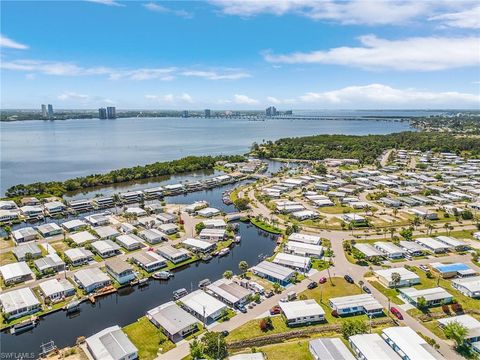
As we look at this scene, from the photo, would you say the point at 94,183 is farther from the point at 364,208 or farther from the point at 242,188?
the point at 364,208

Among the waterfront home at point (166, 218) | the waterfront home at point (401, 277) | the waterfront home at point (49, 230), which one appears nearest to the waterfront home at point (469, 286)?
the waterfront home at point (401, 277)

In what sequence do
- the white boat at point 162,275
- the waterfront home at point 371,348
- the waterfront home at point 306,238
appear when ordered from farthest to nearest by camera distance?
the waterfront home at point 306,238
the white boat at point 162,275
the waterfront home at point 371,348

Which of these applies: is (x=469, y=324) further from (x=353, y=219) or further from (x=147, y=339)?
(x=147, y=339)

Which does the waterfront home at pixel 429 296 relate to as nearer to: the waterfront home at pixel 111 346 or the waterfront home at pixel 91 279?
the waterfront home at pixel 111 346

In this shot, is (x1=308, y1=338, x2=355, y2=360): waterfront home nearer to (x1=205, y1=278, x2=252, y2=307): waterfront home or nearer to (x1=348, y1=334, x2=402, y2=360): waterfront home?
(x1=348, y1=334, x2=402, y2=360): waterfront home

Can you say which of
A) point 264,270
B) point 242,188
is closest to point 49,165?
point 242,188
